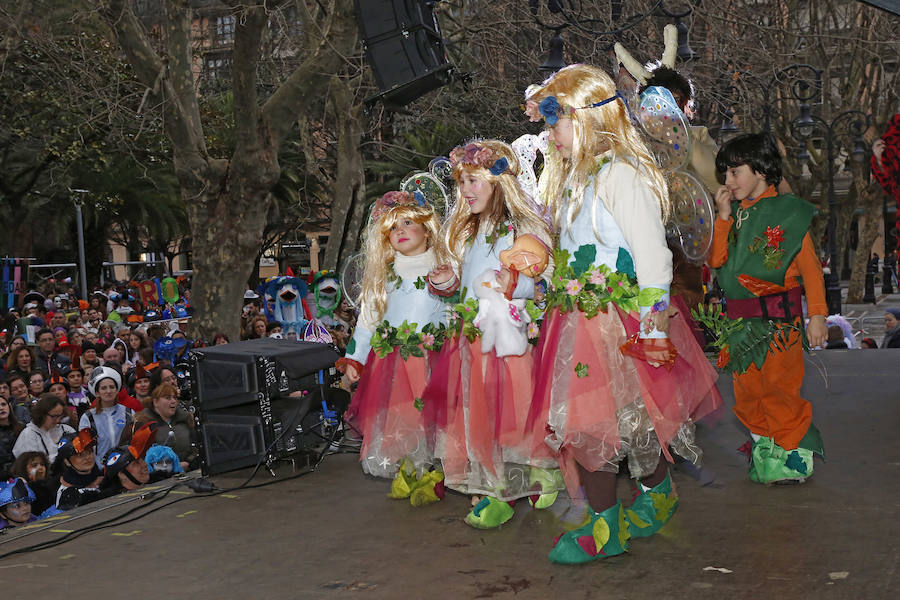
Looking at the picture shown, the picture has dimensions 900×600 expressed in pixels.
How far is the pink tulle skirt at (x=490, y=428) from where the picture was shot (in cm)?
444

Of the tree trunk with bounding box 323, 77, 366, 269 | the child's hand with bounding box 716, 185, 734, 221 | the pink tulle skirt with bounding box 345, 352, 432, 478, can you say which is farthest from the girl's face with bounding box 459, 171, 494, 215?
the tree trunk with bounding box 323, 77, 366, 269

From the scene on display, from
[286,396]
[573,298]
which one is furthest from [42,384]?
[573,298]

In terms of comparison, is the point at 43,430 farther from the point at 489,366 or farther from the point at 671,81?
the point at 671,81

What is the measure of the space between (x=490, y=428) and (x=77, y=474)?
3532 millimetres

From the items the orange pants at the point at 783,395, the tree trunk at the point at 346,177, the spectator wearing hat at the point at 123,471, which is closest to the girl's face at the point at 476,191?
→ the orange pants at the point at 783,395

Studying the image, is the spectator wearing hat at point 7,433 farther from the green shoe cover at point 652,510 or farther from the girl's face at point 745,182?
the girl's face at point 745,182

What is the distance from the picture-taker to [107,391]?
7809 millimetres

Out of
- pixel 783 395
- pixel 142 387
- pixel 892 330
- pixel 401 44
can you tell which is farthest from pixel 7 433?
pixel 892 330

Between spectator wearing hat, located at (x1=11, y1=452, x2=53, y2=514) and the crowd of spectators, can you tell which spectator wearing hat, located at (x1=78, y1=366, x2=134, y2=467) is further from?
spectator wearing hat, located at (x1=11, y1=452, x2=53, y2=514)

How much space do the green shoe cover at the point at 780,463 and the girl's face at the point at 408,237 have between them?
2.14 m

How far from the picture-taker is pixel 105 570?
434cm

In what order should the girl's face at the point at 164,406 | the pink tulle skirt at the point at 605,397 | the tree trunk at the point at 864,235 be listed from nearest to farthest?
the pink tulle skirt at the point at 605,397 < the girl's face at the point at 164,406 < the tree trunk at the point at 864,235

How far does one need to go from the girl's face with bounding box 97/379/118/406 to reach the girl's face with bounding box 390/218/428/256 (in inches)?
141

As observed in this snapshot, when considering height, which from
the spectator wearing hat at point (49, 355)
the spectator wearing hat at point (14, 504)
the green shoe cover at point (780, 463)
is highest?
the spectator wearing hat at point (49, 355)
